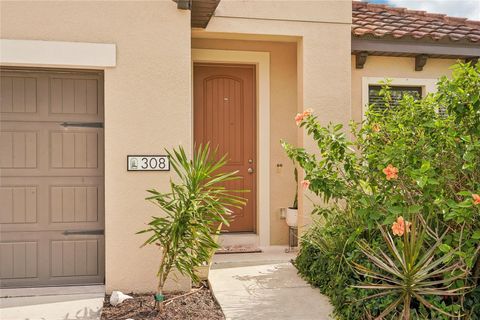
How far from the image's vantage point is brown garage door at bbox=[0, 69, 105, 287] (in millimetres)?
5652

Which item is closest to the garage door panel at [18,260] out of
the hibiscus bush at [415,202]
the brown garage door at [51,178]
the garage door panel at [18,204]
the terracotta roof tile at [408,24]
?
the brown garage door at [51,178]

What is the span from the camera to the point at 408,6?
9.86 m

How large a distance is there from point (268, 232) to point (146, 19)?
4083 millimetres

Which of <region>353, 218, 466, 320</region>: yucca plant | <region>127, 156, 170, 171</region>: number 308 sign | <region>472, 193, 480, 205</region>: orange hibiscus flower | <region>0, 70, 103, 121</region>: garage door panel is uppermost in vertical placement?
<region>0, 70, 103, 121</region>: garage door panel

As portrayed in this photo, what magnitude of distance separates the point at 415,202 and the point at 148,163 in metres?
3.14

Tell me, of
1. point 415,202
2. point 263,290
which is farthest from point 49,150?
point 415,202

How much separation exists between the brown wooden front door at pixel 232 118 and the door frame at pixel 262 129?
196 mm

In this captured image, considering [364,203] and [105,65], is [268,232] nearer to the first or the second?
[364,203]

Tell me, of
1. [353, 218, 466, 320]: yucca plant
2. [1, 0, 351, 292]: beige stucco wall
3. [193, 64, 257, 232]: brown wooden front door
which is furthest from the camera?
[193, 64, 257, 232]: brown wooden front door

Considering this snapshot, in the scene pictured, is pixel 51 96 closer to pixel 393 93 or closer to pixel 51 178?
pixel 51 178

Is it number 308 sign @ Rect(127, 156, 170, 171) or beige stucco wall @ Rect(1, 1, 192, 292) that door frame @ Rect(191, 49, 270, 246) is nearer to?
beige stucco wall @ Rect(1, 1, 192, 292)

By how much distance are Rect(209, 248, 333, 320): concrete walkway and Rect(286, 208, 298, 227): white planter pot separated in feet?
1.81

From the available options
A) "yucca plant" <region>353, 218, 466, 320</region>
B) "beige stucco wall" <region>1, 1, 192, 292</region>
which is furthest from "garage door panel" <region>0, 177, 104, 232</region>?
"yucca plant" <region>353, 218, 466, 320</region>

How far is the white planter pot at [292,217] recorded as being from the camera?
7406mm
